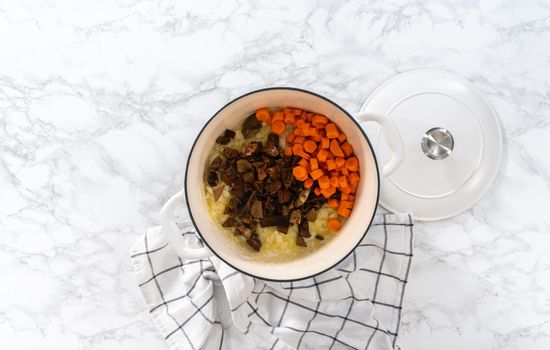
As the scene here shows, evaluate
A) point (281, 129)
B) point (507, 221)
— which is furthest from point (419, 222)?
point (281, 129)

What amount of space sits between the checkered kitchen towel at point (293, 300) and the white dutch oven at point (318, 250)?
147mm

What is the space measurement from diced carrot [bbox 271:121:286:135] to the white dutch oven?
1.4 inches

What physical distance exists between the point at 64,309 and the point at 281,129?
692 millimetres

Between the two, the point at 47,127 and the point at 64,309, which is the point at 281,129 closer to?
the point at 47,127

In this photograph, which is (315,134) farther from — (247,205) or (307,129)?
(247,205)

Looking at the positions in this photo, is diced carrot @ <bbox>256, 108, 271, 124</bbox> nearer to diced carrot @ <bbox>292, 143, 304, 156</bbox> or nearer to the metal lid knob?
diced carrot @ <bbox>292, 143, 304, 156</bbox>

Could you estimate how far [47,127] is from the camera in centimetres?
114

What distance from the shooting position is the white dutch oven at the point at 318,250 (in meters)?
0.90

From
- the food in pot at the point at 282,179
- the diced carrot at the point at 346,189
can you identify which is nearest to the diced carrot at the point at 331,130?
the food in pot at the point at 282,179

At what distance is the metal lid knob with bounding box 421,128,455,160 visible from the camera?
1043 mm

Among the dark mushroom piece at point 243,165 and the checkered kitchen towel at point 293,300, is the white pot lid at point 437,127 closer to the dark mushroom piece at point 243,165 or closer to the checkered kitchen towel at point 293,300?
the checkered kitchen towel at point 293,300

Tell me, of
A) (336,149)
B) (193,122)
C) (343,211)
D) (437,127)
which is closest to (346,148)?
(336,149)

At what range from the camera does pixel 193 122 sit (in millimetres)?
1112

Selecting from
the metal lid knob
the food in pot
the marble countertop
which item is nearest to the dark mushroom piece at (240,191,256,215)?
the food in pot
